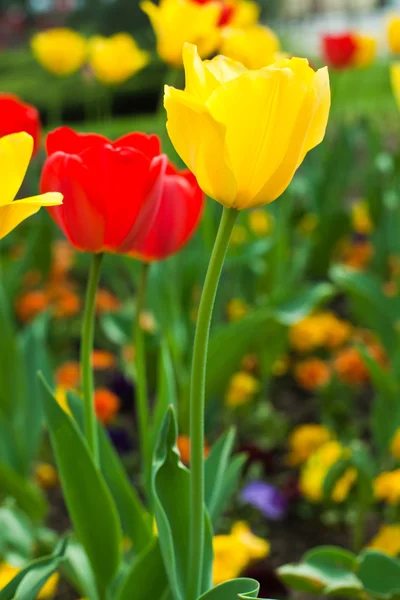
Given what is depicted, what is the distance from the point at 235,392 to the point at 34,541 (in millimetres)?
682

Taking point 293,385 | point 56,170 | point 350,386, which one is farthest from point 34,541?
point 293,385

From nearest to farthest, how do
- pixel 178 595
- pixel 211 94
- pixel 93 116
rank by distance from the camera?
pixel 211 94
pixel 178 595
pixel 93 116

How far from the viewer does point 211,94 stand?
0.60m

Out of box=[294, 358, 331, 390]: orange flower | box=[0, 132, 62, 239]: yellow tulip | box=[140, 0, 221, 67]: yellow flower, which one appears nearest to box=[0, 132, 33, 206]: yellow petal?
box=[0, 132, 62, 239]: yellow tulip

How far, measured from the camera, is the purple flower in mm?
1486

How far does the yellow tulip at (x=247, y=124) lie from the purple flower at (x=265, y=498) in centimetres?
96

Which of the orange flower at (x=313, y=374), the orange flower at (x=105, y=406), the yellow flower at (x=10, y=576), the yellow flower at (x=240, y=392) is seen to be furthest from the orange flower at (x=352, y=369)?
the yellow flower at (x=10, y=576)

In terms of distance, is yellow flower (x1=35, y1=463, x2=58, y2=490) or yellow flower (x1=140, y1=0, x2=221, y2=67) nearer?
yellow flower (x1=140, y1=0, x2=221, y2=67)

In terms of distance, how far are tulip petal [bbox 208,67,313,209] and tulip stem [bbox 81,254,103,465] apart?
26 cm

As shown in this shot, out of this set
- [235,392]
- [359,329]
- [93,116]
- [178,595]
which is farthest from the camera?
[93,116]

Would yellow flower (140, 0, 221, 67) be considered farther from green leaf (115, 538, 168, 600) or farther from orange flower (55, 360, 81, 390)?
green leaf (115, 538, 168, 600)

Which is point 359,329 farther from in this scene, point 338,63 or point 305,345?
point 338,63

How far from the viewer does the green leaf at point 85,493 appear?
0.88 meters

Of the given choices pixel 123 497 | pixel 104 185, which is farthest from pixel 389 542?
pixel 104 185
